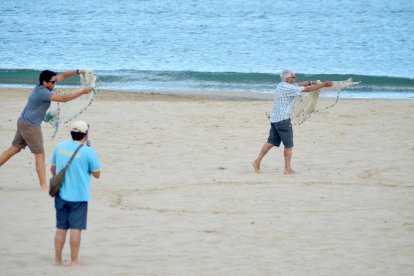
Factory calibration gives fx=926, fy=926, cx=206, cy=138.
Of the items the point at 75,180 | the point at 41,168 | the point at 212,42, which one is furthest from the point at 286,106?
the point at 212,42

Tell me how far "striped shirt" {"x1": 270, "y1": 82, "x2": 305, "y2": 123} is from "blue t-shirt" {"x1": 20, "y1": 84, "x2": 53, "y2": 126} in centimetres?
325

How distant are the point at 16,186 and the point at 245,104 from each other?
30.6 ft

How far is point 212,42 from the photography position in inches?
1815

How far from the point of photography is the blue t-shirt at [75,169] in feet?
27.3

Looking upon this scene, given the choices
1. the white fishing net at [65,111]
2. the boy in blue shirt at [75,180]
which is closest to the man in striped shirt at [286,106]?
the white fishing net at [65,111]

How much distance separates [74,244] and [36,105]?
3.21 metres

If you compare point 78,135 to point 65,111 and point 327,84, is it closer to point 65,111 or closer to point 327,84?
point 65,111

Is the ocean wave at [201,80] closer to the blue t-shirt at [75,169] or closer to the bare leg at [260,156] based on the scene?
the bare leg at [260,156]

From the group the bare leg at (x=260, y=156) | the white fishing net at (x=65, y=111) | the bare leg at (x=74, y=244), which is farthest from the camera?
the bare leg at (x=260, y=156)

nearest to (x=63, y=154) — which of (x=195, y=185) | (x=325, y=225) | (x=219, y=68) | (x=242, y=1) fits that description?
(x=325, y=225)

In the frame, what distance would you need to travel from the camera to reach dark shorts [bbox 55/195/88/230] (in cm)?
839

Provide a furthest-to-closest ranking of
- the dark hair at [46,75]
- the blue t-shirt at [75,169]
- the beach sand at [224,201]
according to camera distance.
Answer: the dark hair at [46,75] < the beach sand at [224,201] < the blue t-shirt at [75,169]

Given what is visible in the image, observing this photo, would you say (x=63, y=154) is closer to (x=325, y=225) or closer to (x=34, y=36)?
(x=325, y=225)

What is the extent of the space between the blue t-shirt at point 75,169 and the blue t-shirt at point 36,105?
9.24 ft
